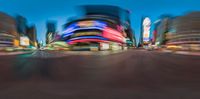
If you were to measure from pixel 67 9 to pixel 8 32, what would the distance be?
10.5 inches

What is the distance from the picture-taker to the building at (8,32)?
0.98m

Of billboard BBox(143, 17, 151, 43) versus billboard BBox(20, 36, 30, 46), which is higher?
billboard BBox(143, 17, 151, 43)

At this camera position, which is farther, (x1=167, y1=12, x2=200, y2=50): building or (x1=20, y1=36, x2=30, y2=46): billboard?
(x1=20, y1=36, x2=30, y2=46): billboard

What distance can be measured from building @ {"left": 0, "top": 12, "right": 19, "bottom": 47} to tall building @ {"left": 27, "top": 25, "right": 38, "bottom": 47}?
2.2 inches

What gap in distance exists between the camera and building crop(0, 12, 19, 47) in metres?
0.98

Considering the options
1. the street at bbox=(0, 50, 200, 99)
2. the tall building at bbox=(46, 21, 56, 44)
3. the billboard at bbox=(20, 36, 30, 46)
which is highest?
the tall building at bbox=(46, 21, 56, 44)

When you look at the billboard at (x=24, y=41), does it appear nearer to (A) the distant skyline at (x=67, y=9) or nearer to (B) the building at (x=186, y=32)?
(A) the distant skyline at (x=67, y=9)

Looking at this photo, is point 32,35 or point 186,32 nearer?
point 186,32

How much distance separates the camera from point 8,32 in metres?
1.00

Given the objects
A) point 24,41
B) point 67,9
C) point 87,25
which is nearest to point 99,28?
point 87,25

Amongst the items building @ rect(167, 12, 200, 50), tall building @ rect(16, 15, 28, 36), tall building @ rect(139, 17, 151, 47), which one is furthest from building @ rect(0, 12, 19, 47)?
building @ rect(167, 12, 200, 50)

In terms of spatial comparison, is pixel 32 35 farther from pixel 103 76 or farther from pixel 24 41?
pixel 103 76

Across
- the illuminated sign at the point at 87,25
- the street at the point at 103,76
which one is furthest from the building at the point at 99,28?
the street at the point at 103,76

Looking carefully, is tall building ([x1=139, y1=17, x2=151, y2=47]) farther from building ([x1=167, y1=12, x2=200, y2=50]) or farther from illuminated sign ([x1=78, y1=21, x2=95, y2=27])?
illuminated sign ([x1=78, y1=21, x2=95, y2=27])
